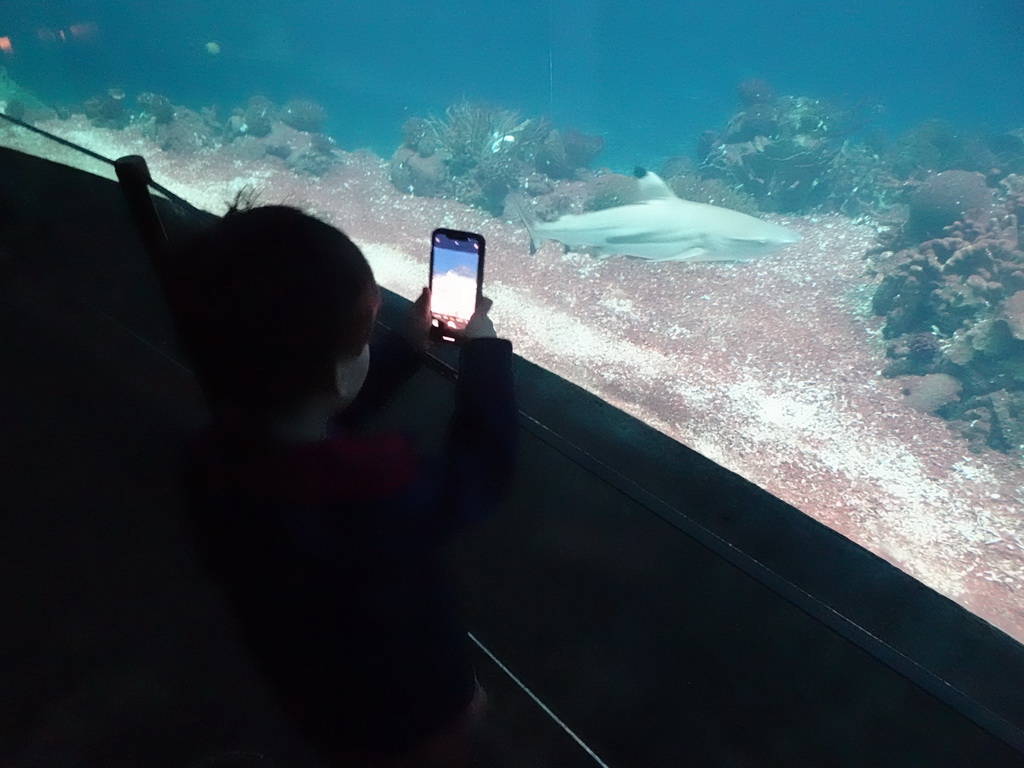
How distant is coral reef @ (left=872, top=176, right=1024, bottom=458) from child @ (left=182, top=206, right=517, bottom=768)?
17.9 feet

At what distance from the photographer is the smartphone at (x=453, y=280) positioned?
1.42m

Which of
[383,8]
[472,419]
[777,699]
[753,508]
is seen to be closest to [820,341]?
[753,508]

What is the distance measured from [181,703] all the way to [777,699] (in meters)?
1.40

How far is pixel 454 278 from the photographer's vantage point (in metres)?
1.46

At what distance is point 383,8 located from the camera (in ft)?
118

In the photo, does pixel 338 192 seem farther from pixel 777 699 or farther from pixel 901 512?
pixel 777 699

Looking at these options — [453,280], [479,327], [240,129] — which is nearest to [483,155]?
[240,129]

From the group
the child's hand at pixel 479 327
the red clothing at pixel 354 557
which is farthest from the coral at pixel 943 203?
the red clothing at pixel 354 557

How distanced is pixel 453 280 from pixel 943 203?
8.80 m

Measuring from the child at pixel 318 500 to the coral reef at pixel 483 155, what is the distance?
29.7ft

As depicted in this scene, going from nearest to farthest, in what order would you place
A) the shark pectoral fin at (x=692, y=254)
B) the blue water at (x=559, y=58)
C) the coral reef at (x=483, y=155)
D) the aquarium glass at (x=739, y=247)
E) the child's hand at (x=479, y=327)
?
the child's hand at (x=479, y=327) < the aquarium glass at (x=739, y=247) < the shark pectoral fin at (x=692, y=254) < the coral reef at (x=483, y=155) < the blue water at (x=559, y=58)

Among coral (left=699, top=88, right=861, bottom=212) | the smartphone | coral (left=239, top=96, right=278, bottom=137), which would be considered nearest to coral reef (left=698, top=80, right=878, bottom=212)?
coral (left=699, top=88, right=861, bottom=212)

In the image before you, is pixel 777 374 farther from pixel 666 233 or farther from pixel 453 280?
pixel 453 280

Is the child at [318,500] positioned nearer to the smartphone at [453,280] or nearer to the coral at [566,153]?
the smartphone at [453,280]
